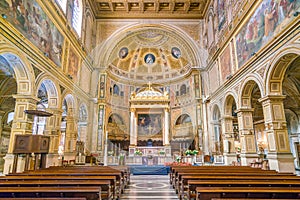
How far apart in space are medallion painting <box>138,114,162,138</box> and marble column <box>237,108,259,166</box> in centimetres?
1091

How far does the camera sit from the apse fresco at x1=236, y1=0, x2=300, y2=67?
22.3 ft

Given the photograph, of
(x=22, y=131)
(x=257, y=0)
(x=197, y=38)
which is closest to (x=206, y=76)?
(x=197, y=38)

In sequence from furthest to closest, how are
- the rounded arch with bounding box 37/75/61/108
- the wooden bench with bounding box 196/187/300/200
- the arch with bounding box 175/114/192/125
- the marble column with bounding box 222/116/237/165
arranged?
the arch with bounding box 175/114/192/125 < the marble column with bounding box 222/116/237/165 < the rounded arch with bounding box 37/75/61/108 < the wooden bench with bounding box 196/187/300/200

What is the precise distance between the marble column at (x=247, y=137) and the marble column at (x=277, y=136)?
2.20m

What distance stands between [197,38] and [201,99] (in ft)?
18.4

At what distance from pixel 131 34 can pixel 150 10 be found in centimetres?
273

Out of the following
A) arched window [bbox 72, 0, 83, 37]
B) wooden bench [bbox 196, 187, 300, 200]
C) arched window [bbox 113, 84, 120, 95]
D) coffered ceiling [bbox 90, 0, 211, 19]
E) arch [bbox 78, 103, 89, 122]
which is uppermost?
coffered ceiling [bbox 90, 0, 211, 19]

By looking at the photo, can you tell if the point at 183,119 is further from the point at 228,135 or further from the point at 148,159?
the point at 228,135

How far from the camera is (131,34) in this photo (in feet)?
60.5

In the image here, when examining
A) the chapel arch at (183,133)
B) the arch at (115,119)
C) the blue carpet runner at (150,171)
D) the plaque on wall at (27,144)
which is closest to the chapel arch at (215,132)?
the chapel arch at (183,133)

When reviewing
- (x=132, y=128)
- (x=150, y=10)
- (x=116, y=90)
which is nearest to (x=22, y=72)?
(x=132, y=128)

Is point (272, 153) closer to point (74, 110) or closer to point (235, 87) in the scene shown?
point (235, 87)

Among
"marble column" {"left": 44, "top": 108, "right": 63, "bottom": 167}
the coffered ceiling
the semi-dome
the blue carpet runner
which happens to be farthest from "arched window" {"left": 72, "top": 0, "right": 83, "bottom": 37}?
the blue carpet runner

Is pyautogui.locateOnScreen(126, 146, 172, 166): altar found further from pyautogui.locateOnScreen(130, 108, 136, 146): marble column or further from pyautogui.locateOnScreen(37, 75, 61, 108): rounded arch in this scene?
pyautogui.locateOnScreen(37, 75, 61, 108): rounded arch
